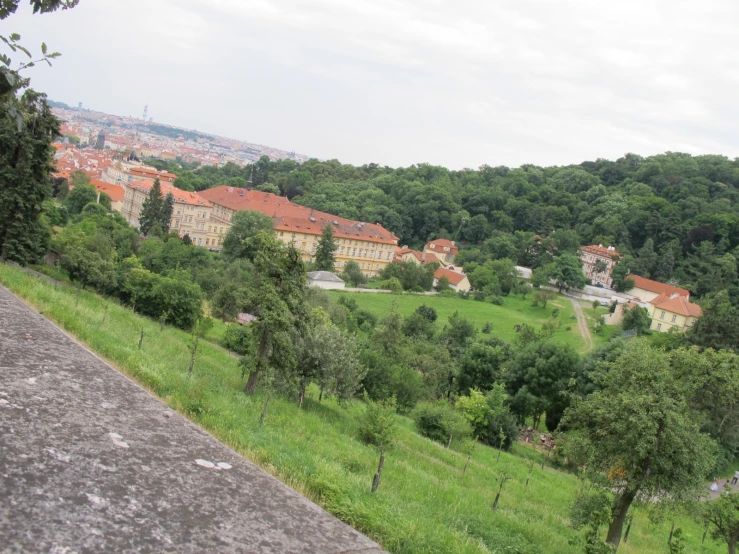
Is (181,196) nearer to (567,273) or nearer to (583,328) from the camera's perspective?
(567,273)

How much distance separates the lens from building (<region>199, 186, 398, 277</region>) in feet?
260

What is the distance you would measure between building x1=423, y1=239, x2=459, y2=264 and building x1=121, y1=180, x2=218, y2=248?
30.8 metres

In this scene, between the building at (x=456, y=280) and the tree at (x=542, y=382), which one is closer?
the tree at (x=542, y=382)

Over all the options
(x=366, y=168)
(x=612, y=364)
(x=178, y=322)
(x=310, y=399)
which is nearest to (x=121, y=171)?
(x=366, y=168)

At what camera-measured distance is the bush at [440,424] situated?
2305cm

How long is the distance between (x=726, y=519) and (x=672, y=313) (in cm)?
5248

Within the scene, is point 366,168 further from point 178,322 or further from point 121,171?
point 178,322

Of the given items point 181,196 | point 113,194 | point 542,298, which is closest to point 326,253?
point 181,196

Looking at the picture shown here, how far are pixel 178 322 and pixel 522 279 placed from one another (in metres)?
57.1

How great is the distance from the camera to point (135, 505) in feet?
14.3

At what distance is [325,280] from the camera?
64062 mm

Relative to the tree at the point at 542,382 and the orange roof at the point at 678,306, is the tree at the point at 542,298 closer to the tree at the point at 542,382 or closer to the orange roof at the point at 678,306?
the orange roof at the point at 678,306

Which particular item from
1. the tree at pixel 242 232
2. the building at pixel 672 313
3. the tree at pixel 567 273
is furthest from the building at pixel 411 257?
the building at pixel 672 313

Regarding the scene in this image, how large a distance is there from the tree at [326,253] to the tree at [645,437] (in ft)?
189
